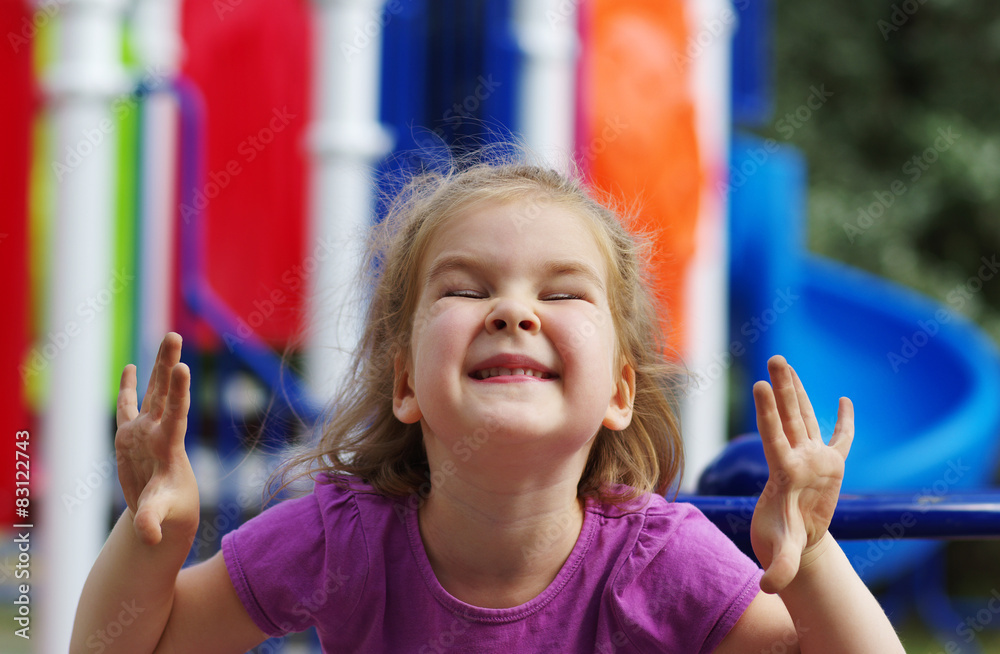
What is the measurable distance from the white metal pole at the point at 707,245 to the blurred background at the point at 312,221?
1cm

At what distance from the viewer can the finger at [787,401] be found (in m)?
1.02

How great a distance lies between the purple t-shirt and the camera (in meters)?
1.13

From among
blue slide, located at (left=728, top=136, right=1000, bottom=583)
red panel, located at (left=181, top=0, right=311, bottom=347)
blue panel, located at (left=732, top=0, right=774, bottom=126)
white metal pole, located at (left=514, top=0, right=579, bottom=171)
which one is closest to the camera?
white metal pole, located at (left=514, top=0, right=579, bottom=171)

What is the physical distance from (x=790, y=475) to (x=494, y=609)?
0.38 meters

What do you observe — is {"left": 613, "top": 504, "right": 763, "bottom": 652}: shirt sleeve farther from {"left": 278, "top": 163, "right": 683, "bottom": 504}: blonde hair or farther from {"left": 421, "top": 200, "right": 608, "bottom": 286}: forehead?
{"left": 421, "top": 200, "right": 608, "bottom": 286}: forehead

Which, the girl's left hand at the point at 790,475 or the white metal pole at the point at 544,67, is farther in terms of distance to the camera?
the white metal pole at the point at 544,67

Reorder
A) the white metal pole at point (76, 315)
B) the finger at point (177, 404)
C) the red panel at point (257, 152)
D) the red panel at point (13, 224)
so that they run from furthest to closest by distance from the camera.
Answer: the red panel at point (257, 152), the white metal pole at point (76, 315), the red panel at point (13, 224), the finger at point (177, 404)

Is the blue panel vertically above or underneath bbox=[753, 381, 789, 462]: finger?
above

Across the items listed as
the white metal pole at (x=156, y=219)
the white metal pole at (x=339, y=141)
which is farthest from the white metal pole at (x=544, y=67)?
the white metal pole at (x=156, y=219)

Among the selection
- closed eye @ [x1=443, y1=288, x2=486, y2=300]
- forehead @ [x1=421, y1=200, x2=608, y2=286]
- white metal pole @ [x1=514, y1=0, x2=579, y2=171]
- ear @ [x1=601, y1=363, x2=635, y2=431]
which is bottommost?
ear @ [x1=601, y1=363, x2=635, y2=431]

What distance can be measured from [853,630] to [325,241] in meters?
1.86

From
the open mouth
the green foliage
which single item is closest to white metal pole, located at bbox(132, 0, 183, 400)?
the open mouth

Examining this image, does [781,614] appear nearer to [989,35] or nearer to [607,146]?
[607,146]

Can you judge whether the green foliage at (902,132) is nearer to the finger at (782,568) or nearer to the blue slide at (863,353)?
the blue slide at (863,353)
